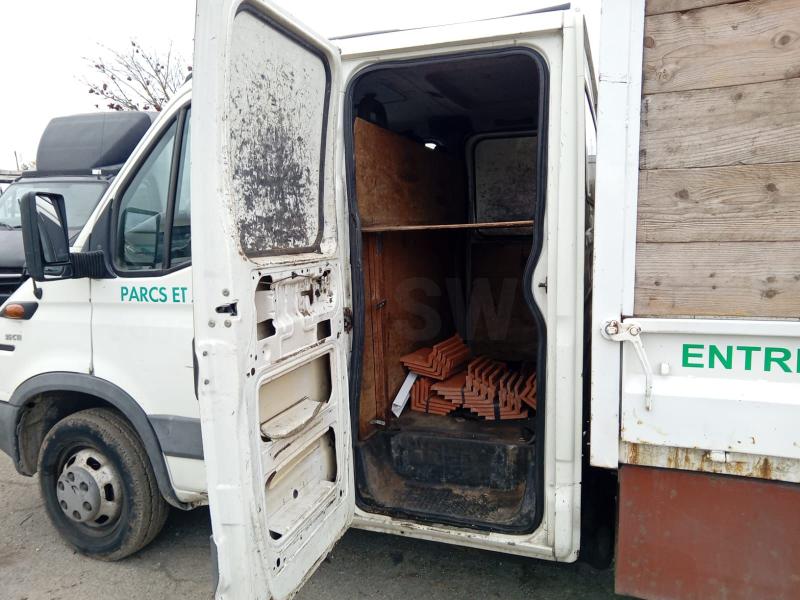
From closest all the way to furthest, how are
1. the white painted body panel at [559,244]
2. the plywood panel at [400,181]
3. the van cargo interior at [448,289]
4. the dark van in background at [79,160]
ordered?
the white painted body panel at [559,244] → the van cargo interior at [448,289] → the plywood panel at [400,181] → the dark van in background at [79,160]

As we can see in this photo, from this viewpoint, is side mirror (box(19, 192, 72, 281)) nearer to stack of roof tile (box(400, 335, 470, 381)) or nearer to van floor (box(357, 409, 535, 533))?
van floor (box(357, 409, 535, 533))

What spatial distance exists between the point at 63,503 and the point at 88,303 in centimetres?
119

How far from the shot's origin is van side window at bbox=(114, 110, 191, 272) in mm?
2674

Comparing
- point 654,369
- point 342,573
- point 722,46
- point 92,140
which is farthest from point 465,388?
point 92,140

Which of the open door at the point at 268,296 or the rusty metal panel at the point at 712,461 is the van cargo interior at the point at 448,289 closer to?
the open door at the point at 268,296

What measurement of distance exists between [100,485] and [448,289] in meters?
2.77

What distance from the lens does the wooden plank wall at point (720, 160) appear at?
5.59ft

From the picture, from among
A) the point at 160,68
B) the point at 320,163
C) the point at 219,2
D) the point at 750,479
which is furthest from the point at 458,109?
the point at 160,68

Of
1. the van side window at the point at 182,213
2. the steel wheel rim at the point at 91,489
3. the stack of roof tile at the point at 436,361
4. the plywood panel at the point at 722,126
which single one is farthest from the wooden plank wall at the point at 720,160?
the steel wheel rim at the point at 91,489

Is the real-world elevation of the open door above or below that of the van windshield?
below

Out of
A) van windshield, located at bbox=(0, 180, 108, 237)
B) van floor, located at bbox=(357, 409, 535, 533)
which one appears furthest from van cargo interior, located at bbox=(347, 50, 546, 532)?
van windshield, located at bbox=(0, 180, 108, 237)

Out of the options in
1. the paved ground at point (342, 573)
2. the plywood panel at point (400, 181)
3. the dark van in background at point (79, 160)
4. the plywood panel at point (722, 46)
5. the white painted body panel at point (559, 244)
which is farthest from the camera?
the dark van in background at point (79, 160)

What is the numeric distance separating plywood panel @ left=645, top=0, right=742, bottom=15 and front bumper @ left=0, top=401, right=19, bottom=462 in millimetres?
3566

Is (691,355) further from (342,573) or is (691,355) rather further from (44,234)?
(44,234)
